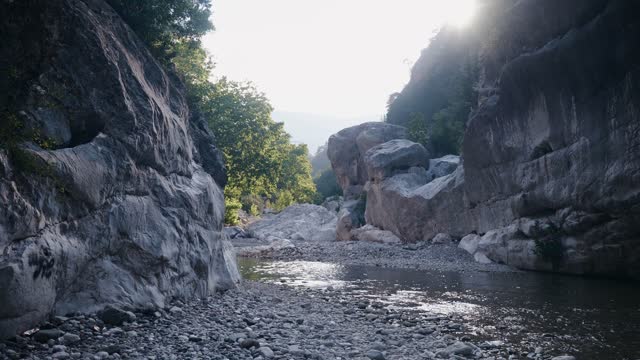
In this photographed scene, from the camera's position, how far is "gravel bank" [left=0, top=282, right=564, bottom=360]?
7.79 meters

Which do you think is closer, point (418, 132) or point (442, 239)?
point (442, 239)

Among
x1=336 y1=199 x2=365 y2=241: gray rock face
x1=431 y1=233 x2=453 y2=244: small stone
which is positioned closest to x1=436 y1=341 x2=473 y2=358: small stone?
x1=431 y1=233 x2=453 y2=244: small stone

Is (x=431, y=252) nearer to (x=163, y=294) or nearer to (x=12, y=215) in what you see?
(x=163, y=294)

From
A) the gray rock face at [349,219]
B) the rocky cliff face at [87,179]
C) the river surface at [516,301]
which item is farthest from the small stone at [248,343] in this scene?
the gray rock face at [349,219]

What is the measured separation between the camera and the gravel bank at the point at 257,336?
7.79m

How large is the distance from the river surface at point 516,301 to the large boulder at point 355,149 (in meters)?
30.8

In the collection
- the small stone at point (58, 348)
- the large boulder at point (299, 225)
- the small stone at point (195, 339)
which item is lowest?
the small stone at point (195, 339)

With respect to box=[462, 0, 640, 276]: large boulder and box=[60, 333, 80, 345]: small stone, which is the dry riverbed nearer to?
box=[60, 333, 80, 345]: small stone

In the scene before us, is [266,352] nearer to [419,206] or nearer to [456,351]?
[456,351]

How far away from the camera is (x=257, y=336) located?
9633 mm

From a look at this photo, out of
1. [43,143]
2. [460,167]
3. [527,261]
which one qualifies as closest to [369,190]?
[460,167]

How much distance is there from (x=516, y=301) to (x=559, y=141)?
39.0ft

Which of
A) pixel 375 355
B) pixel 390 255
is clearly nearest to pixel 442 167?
pixel 390 255

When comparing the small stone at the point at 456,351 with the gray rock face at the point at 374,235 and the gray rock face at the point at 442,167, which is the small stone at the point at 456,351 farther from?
the gray rock face at the point at 442,167
